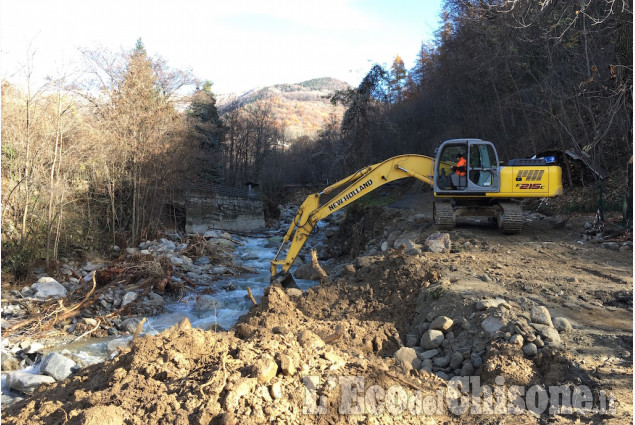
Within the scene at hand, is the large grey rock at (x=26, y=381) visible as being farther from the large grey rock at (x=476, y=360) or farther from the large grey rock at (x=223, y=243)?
the large grey rock at (x=223, y=243)

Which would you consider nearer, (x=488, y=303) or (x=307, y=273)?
(x=488, y=303)

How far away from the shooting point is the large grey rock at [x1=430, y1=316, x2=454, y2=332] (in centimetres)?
575

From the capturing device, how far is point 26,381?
582 centimetres

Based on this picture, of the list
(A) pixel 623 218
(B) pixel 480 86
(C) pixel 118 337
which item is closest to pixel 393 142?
(B) pixel 480 86

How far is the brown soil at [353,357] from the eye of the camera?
3371 mm

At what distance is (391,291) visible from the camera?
308 inches

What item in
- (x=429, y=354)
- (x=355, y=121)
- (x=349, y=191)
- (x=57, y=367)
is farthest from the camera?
(x=355, y=121)

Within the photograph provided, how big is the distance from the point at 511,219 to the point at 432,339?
574cm

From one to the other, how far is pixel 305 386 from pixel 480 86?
23.2 meters

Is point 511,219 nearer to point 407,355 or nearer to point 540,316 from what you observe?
point 540,316

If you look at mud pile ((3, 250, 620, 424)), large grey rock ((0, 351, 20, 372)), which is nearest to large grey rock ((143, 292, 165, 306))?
large grey rock ((0, 351, 20, 372))

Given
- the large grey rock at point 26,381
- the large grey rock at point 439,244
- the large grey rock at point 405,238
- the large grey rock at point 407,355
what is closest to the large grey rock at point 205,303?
the large grey rock at point 26,381

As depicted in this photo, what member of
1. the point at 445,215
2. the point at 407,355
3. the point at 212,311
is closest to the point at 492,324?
the point at 407,355

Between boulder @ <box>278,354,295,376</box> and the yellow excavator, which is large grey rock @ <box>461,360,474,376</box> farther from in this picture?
the yellow excavator
